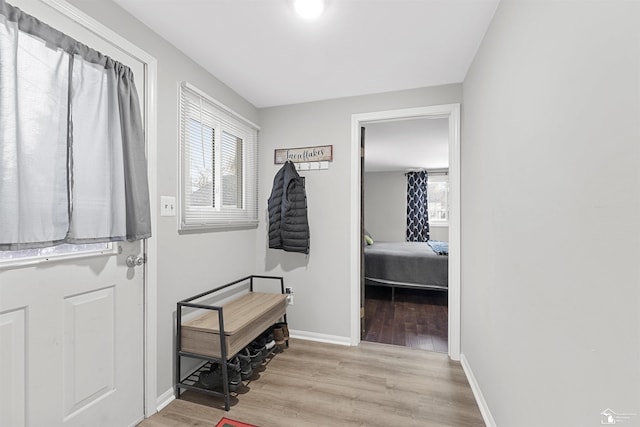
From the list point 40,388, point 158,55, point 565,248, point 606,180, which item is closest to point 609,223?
point 606,180

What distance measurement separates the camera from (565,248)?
0.92m

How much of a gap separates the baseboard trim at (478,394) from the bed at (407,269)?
73.8 inches

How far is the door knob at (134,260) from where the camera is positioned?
1640mm

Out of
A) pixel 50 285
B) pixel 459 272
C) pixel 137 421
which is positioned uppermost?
pixel 50 285

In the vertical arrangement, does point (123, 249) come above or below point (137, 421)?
above

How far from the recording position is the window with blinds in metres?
2.09

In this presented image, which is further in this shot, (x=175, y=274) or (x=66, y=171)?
(x=175, y=274)

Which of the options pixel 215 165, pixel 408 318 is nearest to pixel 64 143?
pixel 215 165

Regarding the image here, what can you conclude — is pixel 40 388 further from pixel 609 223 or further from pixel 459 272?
pixel 459 272

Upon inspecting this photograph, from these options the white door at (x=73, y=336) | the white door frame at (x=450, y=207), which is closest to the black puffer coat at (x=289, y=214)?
the white door frame at (x=450, y=207)

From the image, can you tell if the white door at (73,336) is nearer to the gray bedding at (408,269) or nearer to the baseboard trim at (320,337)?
the baseboard trim at (320,337)

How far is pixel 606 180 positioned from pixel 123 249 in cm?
209

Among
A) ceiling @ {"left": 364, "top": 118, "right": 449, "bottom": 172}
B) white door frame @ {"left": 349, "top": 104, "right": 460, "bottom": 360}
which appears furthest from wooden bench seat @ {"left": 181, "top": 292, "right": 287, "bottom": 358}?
ceiling @ {"left": 364, "top": 118, "right": 449, "bottom": 172}

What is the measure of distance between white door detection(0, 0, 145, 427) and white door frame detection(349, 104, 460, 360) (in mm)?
1741
